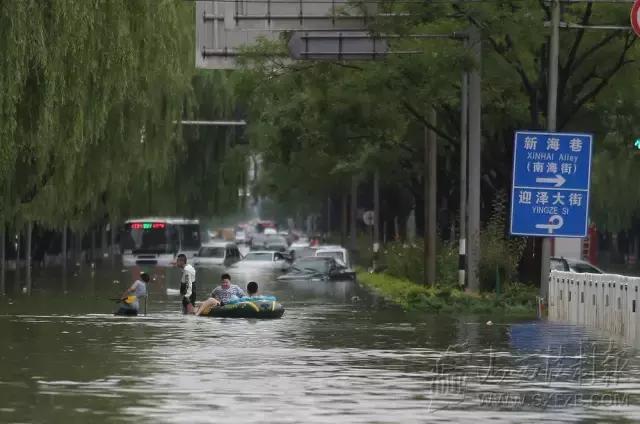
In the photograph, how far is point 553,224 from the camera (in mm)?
37250

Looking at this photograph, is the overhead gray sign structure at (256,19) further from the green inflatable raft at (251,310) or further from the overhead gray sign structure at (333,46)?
the green inflatable raft at (251,310)

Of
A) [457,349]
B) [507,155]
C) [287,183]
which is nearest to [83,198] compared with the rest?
[507,155]

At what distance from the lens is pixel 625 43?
1689 inches

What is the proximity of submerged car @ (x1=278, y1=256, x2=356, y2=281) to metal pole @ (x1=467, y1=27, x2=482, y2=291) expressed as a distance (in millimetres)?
17989

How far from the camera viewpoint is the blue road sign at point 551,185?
3709 centimetres

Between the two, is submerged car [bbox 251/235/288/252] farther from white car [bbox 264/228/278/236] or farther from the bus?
white car [bbox 264/228/278/236]

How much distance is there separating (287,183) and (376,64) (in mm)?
42059

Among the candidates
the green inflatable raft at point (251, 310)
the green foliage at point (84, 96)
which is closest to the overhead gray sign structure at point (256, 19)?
the green foliage at point (84, 96)

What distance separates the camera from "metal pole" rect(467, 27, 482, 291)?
41.8 m

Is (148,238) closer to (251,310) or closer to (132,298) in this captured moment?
(132,298)

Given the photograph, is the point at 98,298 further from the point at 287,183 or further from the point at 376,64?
the point at 287,183

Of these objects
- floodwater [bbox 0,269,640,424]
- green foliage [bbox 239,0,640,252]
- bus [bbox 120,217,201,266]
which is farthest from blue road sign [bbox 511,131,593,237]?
bus [bbox 120,217,201,266]

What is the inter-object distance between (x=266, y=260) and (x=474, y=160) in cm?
3454

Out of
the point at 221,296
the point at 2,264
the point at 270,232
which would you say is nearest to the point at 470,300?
the point at 221,296
